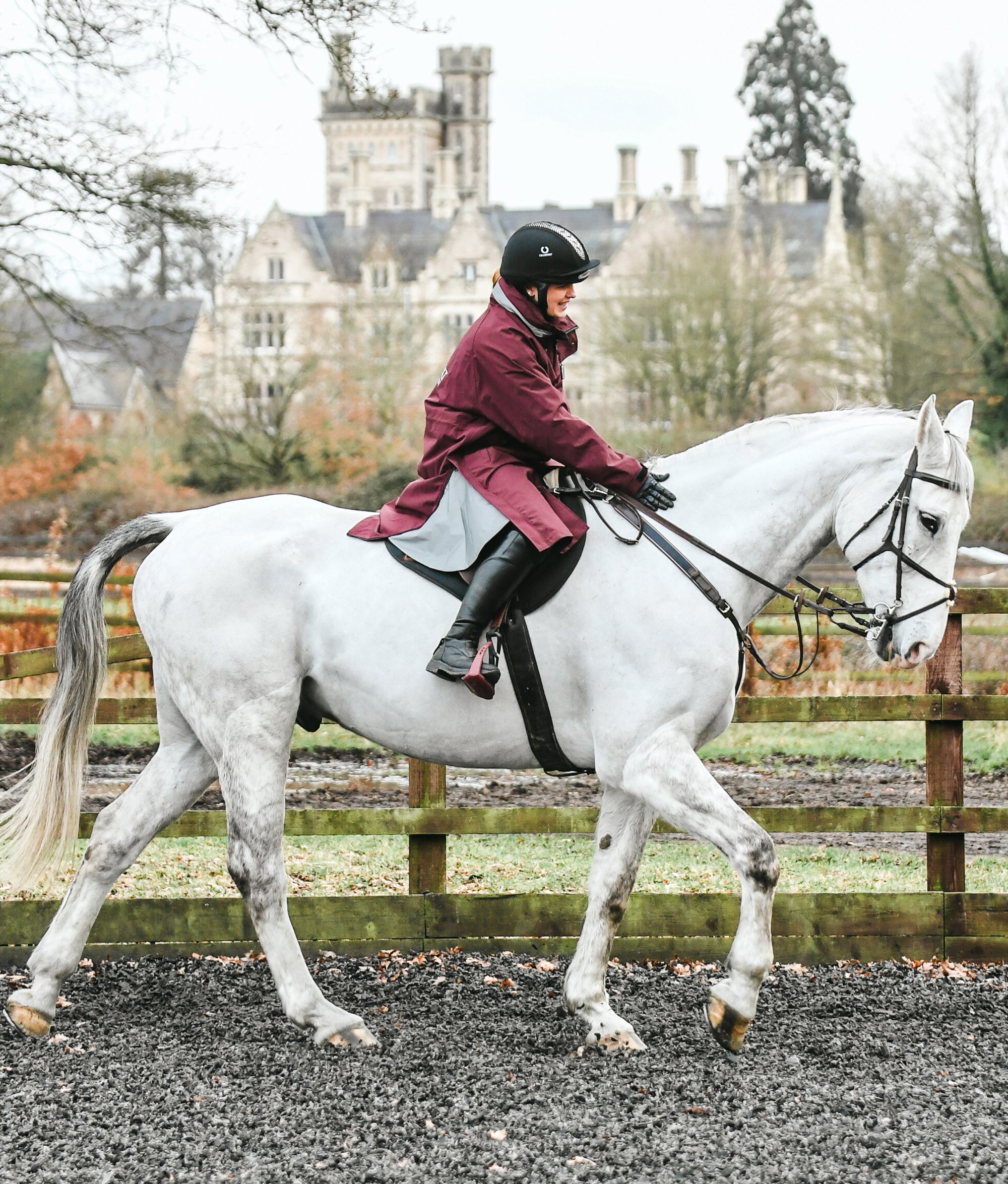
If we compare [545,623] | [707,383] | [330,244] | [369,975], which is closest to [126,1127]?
[369,975]

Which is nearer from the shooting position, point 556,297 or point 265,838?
point 556,297

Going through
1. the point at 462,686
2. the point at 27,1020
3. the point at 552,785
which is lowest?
the point at 552,785

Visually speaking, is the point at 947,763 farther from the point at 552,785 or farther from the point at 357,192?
the point at 357,192

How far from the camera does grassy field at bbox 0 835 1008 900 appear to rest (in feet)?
22.6

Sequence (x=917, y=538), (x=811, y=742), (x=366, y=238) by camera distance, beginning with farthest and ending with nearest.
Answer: (x=366, y=238) → (x=811, y=742) → (x=917, y=538)

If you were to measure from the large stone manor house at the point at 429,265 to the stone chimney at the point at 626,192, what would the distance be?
77 mm

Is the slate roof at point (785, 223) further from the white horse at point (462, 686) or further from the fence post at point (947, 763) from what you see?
the white horse at point (462, 686)

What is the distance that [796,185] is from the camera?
6606cm

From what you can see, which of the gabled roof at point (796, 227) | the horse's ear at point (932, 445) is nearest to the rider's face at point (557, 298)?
the horse's ear at point (932, 445)

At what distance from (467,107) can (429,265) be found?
194 ft

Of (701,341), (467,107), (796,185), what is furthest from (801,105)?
(467,107)

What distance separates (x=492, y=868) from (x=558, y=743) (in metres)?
3.29

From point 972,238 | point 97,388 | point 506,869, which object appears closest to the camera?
point 506,869

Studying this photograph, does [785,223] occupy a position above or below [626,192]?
below
